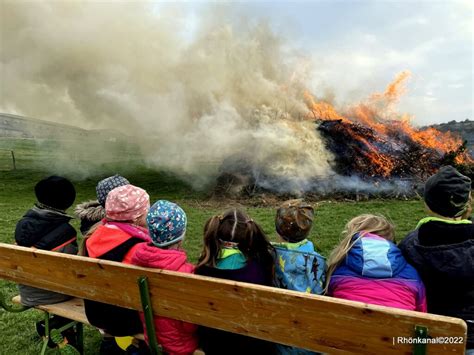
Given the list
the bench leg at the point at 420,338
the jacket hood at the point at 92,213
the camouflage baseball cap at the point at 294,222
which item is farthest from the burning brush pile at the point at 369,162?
the bench leg at the point at 420,338

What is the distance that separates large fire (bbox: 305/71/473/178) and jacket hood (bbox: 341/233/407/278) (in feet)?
35.4

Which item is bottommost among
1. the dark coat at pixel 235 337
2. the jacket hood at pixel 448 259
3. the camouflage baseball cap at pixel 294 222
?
the dark coat at pixel 235 337

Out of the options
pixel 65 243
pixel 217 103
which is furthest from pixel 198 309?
pixel 217 103

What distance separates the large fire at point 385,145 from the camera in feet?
42.5

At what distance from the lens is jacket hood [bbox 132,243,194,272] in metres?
2.27

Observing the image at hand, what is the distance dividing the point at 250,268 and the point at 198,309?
42cm

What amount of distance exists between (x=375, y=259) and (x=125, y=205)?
6.07 ft

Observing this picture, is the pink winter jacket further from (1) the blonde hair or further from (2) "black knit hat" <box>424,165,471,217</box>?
(2) "black knit hat" <box>424,165,471,217</box>

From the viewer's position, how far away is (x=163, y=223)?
238 cm

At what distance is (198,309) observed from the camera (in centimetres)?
212

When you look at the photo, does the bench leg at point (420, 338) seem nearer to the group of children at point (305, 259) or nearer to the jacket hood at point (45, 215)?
the group of children at point (305, 259)

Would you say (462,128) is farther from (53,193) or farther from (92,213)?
(53,193)

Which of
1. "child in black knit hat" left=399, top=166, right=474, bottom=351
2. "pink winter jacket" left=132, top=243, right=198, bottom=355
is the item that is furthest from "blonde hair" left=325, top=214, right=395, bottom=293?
"pink winter jacket" left=132, top=243, right=198, bottom=355

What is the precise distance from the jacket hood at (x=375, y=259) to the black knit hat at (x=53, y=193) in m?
2.63
